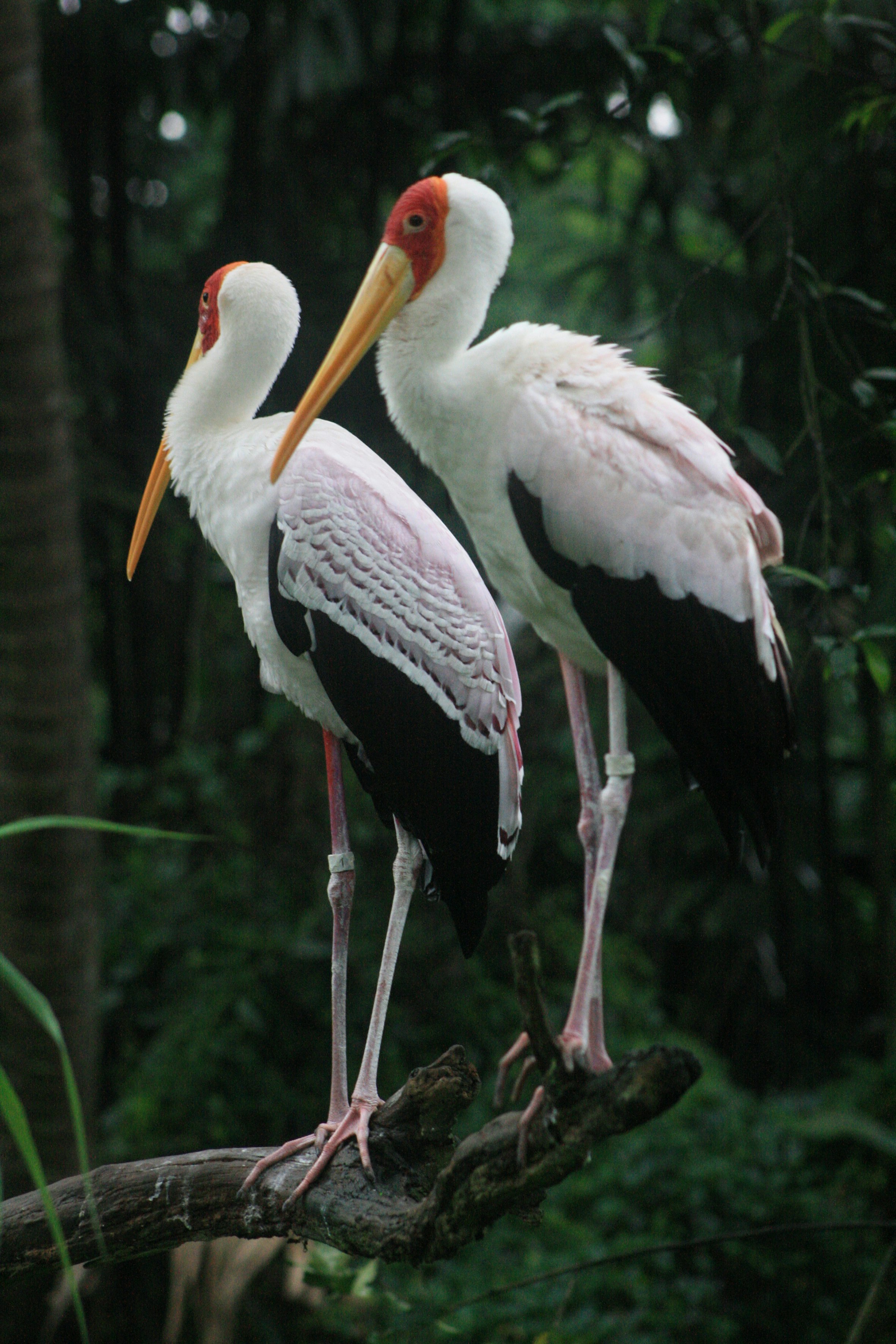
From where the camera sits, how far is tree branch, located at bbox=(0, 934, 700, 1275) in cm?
135

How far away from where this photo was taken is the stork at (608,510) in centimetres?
196

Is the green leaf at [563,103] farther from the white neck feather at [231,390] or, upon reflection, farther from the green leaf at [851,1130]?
the green leaf at [851,1130]

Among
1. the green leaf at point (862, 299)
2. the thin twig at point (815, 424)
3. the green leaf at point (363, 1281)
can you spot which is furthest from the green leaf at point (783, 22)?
the green leaf at point (363, 1281)

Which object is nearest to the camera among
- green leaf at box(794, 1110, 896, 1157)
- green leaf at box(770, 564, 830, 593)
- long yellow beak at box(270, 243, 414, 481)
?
long yellow beak at box(270, 243, 414, 481)

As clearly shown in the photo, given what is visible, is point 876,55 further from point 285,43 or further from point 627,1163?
point 627,1163

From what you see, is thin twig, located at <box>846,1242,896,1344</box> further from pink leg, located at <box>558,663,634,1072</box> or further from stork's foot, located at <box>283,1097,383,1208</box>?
stork's foot, located at <box>283,1097,383,1208</box>

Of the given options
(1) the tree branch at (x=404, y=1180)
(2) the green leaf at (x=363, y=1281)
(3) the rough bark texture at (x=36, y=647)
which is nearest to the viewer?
(1) the tree branch at (x=404, y=1180)

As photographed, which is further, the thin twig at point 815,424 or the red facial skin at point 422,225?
the thin twig at point 815,424

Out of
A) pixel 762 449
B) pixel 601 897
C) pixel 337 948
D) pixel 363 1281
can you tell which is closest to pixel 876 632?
pixel 762 449

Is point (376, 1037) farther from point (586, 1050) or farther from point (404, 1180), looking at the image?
point (586, 1050)

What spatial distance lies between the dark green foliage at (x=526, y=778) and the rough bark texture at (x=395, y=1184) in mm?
1670

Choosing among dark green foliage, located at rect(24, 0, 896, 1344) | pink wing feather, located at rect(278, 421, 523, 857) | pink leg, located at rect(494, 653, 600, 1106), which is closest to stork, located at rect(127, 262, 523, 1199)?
pink wing feather, located at rect(278, 421, 523, 857)

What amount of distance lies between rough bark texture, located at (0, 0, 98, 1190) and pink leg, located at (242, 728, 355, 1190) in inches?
56.3

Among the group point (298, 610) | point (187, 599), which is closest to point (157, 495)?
point (298, 610)
